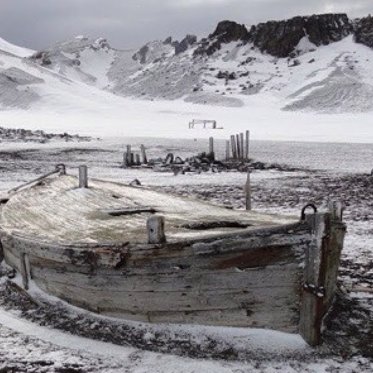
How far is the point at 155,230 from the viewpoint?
614 centimetres

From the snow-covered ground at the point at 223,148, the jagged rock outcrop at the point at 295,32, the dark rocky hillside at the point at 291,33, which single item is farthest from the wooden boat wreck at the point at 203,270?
the jagged rock outcrop at the point at 295,32

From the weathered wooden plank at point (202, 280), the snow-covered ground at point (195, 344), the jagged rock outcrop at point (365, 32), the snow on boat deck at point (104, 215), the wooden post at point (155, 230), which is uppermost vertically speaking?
the jagged rock outcrop at point (365, 32)

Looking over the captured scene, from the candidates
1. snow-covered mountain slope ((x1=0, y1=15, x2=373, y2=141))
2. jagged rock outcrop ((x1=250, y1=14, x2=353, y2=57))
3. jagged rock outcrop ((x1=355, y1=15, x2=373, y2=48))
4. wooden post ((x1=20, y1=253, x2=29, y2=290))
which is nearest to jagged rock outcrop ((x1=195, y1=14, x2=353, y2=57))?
jagged rock outcrop ((x1=250, y1=14, x2=353, y2=57))

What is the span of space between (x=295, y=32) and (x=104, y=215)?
12634 centimetres

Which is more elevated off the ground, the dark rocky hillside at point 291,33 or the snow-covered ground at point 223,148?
the dark rocky hillside at point 291,33

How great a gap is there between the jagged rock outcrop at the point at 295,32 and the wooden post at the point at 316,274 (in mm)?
122510

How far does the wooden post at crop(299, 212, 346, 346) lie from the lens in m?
5.71

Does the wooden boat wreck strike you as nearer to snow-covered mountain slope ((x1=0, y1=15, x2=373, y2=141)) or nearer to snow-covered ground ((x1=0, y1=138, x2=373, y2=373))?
snow-covered ground ((x1=0, y1=138, x2=373, y2=373))

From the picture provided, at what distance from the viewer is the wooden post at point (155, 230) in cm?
611

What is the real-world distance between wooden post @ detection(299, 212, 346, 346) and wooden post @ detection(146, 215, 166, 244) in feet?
5.13

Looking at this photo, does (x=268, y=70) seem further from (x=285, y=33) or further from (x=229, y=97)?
(x=229, y=97)

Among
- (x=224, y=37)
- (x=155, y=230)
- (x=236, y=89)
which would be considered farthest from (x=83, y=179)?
(x=224, y=37)

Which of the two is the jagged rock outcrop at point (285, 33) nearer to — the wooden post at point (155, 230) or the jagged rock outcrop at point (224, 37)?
the jagged rock outcrop at point (224, 37)

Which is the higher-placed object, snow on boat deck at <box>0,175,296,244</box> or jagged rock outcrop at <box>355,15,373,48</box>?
jagged rock outcrop at <box>355,15,373,48</box>
